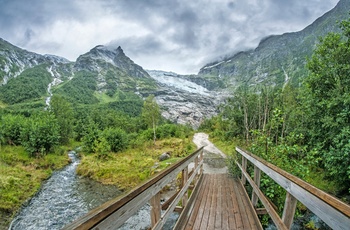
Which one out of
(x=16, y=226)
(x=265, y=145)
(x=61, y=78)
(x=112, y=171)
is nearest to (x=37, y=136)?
(x=112, y=171)

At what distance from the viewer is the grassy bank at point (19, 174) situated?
10428mm

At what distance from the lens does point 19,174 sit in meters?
14.4

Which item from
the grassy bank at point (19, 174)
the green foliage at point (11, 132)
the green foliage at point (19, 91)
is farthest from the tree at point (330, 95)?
the green foliage at point (19, 91)

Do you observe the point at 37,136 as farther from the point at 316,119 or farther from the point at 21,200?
the point at 316,119

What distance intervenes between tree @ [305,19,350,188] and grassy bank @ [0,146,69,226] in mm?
15634

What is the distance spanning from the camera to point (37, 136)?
1953 cm

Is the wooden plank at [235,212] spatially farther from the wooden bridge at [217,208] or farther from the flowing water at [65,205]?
the flowing water at [65,205]

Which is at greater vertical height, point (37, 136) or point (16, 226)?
point (37, 136)

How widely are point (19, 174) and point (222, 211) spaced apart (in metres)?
16.1

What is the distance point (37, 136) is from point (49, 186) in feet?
26.4

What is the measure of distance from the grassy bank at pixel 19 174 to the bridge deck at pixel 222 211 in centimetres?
945

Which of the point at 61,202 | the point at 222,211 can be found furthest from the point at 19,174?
the point at 222,211

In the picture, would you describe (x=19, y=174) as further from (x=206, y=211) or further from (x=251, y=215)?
(x=251, y=215)

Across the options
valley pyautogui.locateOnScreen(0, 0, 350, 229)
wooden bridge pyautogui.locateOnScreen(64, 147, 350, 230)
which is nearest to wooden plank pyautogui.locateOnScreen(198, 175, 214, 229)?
wooden bridge pyautogui.locateOnScreen(64, 147, 350, 230)
